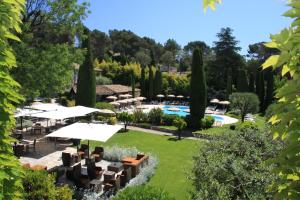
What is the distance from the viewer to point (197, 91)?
31969 mm

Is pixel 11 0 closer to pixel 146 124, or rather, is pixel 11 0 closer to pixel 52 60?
pixel 52 60

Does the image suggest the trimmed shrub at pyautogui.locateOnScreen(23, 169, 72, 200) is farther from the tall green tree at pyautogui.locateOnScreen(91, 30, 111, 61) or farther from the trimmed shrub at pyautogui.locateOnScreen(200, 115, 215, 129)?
the tall green tree at pyautogui.locateOnScreen(91, 30, 111, 61)

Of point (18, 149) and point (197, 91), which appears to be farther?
point (197, 91)

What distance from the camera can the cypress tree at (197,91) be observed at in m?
31.9

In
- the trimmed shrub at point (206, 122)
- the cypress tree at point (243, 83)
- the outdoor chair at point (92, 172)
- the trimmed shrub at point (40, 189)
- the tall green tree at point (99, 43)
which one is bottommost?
the outdoor chair at point (92, 172)

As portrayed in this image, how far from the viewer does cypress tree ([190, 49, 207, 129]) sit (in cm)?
3194

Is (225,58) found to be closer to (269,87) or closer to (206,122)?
(269,87)

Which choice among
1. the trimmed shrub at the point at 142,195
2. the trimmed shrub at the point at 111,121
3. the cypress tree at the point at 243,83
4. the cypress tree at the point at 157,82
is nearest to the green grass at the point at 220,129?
the trimmed shrub at the point at 142,195

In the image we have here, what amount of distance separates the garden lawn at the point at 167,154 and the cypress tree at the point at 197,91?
191 inches

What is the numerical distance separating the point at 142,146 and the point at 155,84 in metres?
35.8

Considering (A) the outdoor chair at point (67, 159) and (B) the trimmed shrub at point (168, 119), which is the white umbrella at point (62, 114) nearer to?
(A) the outdoor chair at point (67, 159)

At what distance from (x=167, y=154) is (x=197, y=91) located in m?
11.3

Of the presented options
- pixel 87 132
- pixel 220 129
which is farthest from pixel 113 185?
pixel 220 129

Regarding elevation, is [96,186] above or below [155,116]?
below
